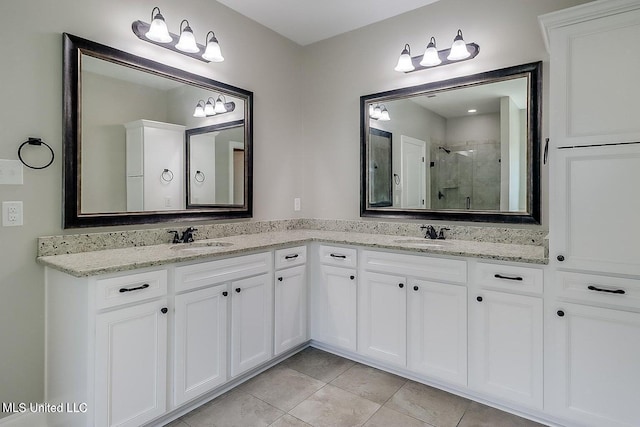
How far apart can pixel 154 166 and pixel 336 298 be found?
159cm

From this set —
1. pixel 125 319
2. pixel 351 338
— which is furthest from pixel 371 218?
pixel 125 319

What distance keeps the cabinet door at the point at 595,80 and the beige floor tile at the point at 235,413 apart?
2136mm

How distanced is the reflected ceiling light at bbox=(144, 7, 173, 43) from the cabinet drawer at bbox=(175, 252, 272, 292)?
1.44m

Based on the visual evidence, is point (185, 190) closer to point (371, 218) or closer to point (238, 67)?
point (238, 67)

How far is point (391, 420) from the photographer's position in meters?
1.96

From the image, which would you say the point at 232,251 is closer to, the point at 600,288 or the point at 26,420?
the point at 26,420

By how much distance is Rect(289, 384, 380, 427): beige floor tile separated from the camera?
195cm

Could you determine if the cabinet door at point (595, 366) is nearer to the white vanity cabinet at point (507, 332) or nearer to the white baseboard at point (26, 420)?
the white vanity cabinet at point (507, 332)

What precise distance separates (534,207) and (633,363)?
1.00 metres

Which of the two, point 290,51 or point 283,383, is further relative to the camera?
point 290,51

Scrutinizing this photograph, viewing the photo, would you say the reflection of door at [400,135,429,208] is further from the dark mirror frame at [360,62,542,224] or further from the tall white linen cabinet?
the tall white linen cabinet

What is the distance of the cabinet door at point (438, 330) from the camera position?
2.14 m

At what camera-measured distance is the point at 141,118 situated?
2275 mm

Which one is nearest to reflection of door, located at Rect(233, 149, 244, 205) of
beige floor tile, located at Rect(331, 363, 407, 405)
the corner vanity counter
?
the corner vanity counter
